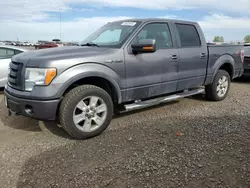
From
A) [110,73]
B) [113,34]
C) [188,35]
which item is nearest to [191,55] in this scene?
[188,35]

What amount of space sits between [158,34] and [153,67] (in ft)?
2.42

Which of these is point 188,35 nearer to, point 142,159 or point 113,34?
point 113,34

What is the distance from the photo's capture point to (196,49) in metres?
5.13

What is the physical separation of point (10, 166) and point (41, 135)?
98cm

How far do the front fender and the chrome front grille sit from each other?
601 millimetres

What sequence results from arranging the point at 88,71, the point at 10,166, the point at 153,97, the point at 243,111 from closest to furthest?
the point at 10,166, the point at 88,71, the point at 153,97, the point at 243,111

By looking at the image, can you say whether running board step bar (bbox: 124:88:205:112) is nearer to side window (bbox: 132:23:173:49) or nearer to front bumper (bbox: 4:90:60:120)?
side window (bbox: 132:23:173:49)

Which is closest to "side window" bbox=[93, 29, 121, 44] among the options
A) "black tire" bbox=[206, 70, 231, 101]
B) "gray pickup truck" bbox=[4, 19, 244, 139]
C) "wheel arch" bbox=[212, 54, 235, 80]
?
"gray pickup truck" bbox=[4, 19, 244, 139]

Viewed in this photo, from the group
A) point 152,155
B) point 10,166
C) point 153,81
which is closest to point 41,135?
point 10,166

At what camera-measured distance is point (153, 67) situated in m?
4.30

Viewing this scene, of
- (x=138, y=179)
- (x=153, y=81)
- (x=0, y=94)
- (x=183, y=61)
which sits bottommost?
(x=138, y=179)

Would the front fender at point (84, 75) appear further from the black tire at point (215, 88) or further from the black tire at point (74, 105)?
the black tire at point (215, 88)

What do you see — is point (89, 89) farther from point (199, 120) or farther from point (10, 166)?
point (199, 120)

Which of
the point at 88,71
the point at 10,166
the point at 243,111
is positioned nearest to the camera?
the point at 10,166
